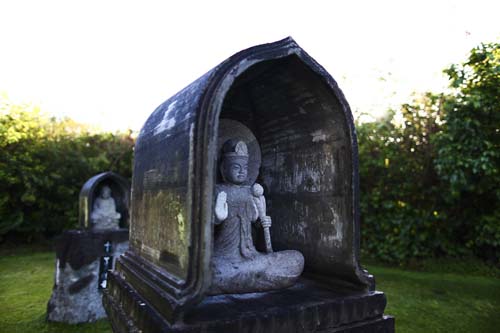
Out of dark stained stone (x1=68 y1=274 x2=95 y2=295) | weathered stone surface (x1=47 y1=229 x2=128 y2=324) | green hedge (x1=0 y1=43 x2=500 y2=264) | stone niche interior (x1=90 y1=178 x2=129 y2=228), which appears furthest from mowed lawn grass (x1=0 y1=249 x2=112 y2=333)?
stone niche interior (x1=90 y1=178 x2=129 y2=228)

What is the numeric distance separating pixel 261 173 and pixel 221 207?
3.53ft

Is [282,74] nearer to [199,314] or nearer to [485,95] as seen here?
[199,314]

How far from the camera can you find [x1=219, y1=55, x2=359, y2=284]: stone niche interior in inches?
102

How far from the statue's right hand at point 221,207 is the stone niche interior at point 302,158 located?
82 cm

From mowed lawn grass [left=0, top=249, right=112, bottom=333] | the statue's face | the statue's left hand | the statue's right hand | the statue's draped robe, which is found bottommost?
mowed lawn grass [left=0, top=249, right=112, bottom=333]

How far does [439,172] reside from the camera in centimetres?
650

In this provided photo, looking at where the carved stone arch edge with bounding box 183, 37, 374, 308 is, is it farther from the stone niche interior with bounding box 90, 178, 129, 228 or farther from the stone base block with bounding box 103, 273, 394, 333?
the stone niche interior with bounding box 90, 178, 129, 228

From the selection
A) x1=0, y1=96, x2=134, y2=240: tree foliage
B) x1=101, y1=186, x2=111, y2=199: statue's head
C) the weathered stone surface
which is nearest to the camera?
the weathered stone surface

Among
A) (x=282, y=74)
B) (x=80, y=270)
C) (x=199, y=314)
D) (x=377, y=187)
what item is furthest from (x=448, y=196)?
(x=80, y=270)

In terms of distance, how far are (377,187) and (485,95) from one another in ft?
10.9

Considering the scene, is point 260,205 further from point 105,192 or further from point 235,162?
point 105,192

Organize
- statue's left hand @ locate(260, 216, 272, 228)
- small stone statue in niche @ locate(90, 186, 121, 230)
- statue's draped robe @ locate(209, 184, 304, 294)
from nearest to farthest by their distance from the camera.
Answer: statue's draped robe @ locate(209, 184, 304, 294) → statue's left hand @ locate(260, 216, 272, 228) → small stone statue in niche @ locate(90, 186, 121, 230)

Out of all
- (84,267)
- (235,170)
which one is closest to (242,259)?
(235,170)

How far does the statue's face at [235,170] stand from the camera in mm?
3035
